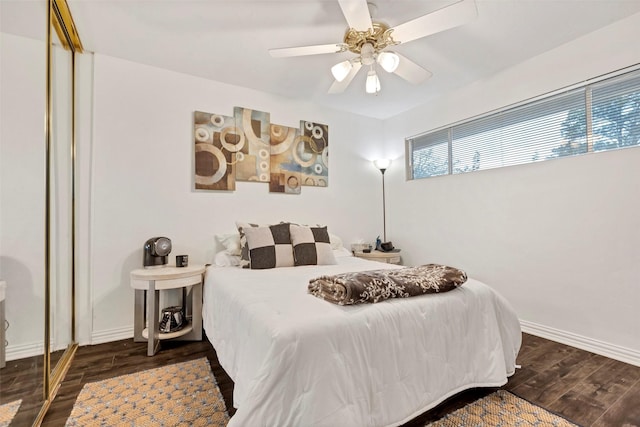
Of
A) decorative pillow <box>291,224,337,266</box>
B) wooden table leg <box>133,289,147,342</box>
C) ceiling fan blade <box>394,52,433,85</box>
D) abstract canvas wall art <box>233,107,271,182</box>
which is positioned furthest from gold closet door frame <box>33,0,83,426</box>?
ceiling fan blade <box>394,52,433,85</box>

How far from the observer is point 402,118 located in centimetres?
403

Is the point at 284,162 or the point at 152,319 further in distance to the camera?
the point at 284,162

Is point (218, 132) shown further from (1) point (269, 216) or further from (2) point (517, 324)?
(2) point (517, 324)

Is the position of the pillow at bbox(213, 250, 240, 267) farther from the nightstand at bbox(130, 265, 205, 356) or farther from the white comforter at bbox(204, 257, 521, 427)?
the white comforter at bbox(204, 257, 521, 427)

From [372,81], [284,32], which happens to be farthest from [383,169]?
[284,32]

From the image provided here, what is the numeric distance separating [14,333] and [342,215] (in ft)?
10.0

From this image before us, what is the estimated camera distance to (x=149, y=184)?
271 centimetres

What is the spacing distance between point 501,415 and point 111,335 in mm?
2906

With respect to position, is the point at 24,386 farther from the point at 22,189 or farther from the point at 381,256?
the point at 381,256

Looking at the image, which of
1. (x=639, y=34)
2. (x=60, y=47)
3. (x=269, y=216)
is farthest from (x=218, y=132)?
(x=639, y=34)

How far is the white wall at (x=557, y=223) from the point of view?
218cm

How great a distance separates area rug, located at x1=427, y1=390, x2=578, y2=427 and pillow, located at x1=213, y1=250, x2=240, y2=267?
1872 millimetres

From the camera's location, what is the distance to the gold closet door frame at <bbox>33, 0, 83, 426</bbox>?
162 cm

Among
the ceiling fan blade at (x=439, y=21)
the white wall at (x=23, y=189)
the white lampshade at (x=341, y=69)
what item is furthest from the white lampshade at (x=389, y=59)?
the white wall at (x=23, y=189)
